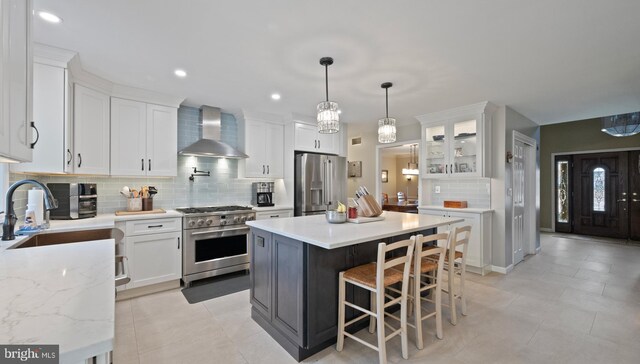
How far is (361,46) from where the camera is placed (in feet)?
7.64

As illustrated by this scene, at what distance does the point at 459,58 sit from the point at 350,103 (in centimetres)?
162

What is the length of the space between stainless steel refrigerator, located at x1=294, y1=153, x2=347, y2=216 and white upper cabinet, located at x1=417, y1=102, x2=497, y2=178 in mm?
1478

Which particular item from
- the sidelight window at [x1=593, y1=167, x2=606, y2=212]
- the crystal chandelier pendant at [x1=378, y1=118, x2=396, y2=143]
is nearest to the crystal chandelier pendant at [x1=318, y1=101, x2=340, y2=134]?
the crystal chandelier pendant at [x1=378, y1=118, x2=396, y2=143]

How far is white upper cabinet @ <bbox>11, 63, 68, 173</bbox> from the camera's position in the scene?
245 cm

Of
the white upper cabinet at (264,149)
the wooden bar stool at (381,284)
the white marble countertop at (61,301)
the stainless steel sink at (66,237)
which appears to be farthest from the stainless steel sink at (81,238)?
the white upper cabinet at (264,149)

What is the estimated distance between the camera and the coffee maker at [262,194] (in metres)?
4.42

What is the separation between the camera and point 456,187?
15.3 feet

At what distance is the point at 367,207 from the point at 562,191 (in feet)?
23.2

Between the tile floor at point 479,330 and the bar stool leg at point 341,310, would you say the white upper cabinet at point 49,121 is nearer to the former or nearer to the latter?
the tile floor at point 479,330

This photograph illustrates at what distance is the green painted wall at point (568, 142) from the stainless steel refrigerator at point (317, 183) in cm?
582

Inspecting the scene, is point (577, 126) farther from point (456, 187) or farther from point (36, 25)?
point (36, 25)

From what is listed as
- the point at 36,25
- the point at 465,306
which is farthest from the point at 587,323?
the point at 36,25

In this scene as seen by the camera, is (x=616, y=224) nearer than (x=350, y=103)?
No

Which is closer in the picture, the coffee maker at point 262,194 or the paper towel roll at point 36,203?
the paper towel roll at point 36,203
